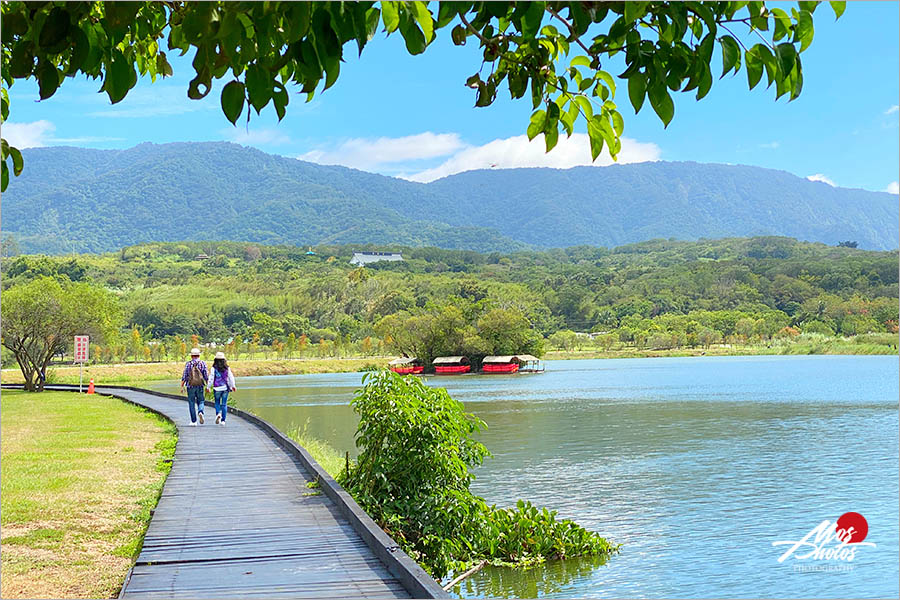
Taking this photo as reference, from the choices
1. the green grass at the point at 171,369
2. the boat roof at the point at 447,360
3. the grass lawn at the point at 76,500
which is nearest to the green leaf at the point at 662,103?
the grass lawn at the point at 76,500

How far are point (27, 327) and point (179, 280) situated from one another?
3812 inches

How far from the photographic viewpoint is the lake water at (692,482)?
960 centimetres

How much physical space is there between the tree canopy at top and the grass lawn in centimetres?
444

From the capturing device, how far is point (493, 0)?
2068mm

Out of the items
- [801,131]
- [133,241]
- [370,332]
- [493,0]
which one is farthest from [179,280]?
[801,131]

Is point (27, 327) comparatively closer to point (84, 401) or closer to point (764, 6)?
point (84, 401)

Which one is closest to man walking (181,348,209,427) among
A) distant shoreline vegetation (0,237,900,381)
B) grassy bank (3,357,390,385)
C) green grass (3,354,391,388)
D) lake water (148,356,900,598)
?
lake water (148,356,900,598)

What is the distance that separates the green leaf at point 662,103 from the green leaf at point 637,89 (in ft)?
0.09

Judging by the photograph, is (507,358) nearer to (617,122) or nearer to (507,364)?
(507,364)

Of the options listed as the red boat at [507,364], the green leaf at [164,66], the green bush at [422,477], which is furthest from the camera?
the red boat at [507,364]

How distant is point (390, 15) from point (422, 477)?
286 inches

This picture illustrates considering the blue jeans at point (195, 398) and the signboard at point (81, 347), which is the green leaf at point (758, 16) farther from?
the signboard at point (81, 347)

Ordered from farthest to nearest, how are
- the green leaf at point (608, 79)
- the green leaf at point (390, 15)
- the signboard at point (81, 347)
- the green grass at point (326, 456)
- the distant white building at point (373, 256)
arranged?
the distant white building at point (373, 256) → the signboard at point (81, 347) → the green grass at point (326, 456) → the green leaf at point (608, 79) → the green leaf at point (390, 15)

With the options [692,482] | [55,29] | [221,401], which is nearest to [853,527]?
[692,482]
